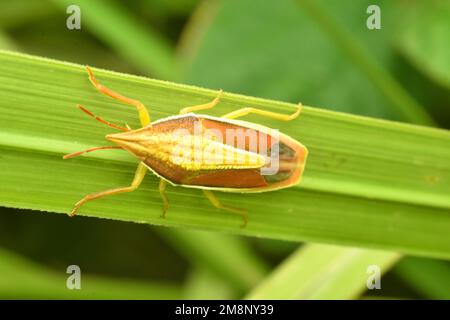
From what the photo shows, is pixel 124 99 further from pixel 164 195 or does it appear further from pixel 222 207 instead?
pixel 222 207

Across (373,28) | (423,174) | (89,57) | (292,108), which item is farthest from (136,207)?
(89,57)

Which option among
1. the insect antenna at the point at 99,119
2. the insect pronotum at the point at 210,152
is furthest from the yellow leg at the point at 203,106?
the insect antenna at the point at 99,119

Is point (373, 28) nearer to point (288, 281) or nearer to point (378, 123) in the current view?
point (378, 123)


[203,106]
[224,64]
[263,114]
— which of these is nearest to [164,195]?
[203,106]

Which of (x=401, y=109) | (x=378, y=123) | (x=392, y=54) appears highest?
(x=392, y=54)

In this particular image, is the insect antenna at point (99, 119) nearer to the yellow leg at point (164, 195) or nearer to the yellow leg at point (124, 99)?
the yellow leg at point (124, 99)

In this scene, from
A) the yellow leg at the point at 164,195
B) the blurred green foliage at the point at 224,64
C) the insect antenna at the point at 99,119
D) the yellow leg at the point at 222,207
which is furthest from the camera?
the blurred green foliage at the point at 224,64

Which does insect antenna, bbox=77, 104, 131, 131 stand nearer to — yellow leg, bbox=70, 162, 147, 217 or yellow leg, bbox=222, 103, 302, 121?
yellow leg, bbox=70, 162, 147, 217

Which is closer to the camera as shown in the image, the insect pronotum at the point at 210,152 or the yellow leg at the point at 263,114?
the insect pronotum at the point at 210,152
